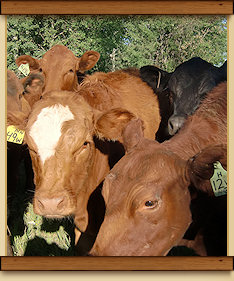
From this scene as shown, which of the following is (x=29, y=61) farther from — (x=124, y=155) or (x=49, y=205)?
(x=49, y=205)

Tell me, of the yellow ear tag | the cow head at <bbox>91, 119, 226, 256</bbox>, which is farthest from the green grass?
the cow head at <bbox>91, 119, 226, 256</bbox>

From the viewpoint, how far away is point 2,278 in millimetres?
3166

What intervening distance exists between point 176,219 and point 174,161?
43cm

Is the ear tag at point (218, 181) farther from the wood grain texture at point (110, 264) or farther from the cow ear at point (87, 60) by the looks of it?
the cow ear at point (87, 60)

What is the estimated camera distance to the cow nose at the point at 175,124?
176 inches

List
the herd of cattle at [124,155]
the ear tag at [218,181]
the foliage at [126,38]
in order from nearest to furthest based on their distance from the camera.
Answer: the herd of cattle at [124,155], the ear tag at [218,181], the foliage at [126,38]

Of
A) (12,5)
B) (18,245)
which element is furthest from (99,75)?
(18,245)

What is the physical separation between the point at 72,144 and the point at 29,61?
7.84 feet

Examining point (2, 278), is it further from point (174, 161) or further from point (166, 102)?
point (166, 102)

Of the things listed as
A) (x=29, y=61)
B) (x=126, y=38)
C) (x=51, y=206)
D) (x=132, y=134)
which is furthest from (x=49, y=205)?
(x=126, y=38)

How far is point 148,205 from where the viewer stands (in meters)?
2.53

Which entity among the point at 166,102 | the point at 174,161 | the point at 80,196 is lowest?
the point at 80,196

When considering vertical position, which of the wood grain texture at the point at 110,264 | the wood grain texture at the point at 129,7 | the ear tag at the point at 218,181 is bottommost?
the wood grain texture at the point at 110,264

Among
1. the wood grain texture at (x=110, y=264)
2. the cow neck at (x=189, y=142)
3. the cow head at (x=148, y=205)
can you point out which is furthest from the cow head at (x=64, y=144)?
the cow head at (x=148, y=205)
